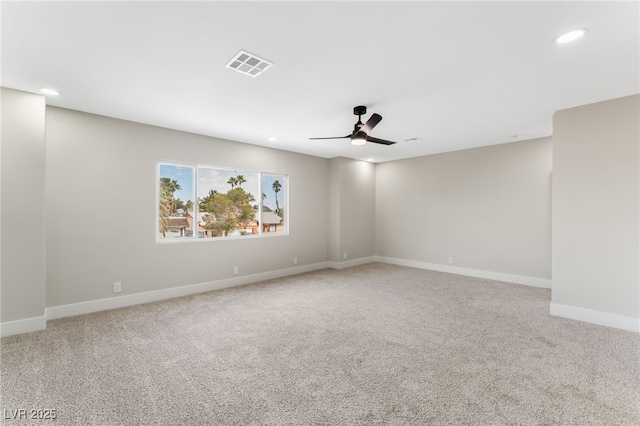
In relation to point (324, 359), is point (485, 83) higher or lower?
higher

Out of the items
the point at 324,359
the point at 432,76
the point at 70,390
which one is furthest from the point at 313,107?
the point at 70,390

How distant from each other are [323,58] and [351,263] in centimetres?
523

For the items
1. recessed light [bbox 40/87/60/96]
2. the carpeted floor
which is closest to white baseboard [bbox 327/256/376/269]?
the carpeted floor

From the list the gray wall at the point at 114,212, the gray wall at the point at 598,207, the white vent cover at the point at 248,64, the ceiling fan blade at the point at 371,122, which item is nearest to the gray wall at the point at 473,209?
the gray wall at the point at 598,207

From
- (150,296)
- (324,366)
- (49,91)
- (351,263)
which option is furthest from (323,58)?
(351,263)

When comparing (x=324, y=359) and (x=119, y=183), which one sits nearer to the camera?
(x=324, y=359)

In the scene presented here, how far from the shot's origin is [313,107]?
3570 millimetres

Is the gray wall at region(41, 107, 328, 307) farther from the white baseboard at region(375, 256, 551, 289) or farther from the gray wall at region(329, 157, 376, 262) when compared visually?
the white baseboard at region(375, 256, 551, 289)

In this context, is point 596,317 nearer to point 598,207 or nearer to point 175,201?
point 598,207

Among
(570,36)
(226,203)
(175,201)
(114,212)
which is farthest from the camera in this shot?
(226,203)

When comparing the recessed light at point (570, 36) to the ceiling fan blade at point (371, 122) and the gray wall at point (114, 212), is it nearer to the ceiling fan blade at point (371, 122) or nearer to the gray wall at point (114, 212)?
the ceiling fan blade at point (371, 122)

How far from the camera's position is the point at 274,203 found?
596cm

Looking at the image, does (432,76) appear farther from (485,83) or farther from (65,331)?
(65,331)

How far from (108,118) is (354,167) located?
492 cm
